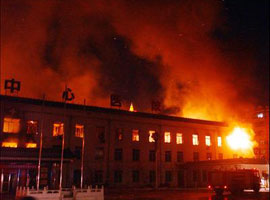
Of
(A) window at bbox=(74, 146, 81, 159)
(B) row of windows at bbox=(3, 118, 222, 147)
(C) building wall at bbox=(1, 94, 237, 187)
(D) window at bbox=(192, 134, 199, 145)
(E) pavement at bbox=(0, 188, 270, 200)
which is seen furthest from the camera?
(D) window at bbox=(192, 134, 199, 145)

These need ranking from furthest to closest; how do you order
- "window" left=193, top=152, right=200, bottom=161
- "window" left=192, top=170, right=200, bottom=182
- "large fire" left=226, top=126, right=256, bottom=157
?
"large fire" left=226, top=126, right=256, bottom=157, "window" left=193, top=152, right=200, bottom=161, "window" left=192, top=170, right=200, bottom=182

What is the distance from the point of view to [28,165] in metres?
31.2

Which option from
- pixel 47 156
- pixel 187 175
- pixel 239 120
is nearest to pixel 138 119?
pixel 187 175

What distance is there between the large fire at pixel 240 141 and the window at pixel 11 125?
3223 centimetres

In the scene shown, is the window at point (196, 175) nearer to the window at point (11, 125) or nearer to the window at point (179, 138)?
the window at point (179, 138)

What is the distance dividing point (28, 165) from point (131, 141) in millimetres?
14003

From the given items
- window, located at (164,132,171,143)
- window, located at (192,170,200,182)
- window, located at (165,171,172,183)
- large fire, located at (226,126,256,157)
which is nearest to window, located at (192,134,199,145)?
window, located at (192,170,200,182)

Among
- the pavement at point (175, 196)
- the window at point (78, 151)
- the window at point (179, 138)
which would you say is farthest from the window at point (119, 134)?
the pavement at point (175, 196)

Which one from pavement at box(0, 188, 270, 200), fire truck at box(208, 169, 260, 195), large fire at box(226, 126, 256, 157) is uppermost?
large fire at box(226, 126, 256, 157)

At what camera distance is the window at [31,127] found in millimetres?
33406

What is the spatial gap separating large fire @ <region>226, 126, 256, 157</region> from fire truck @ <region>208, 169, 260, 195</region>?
16640 millimetres

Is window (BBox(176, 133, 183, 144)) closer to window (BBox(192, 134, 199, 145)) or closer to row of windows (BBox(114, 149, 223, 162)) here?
row of windows (BBox(114, 149, 223, 162))

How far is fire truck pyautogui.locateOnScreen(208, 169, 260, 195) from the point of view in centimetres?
3147

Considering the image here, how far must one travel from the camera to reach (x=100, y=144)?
3806 centimetres
